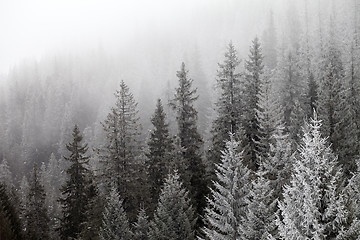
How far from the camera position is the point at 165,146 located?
30141mm

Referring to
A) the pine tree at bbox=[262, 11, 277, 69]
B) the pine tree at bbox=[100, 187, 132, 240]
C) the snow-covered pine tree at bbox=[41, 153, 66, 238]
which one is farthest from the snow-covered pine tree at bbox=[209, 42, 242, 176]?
the pine tree at bbox=[262, 11, 277, 69]

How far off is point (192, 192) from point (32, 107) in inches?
5329

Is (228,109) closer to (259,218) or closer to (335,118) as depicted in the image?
(335,118)

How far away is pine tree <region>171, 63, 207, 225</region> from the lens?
28.0m

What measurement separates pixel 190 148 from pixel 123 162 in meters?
5.98

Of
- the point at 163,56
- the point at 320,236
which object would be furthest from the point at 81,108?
the point at 320,236

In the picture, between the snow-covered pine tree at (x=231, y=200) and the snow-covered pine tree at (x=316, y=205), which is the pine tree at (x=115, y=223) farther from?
the snow-covered pine tree at (x=316, y=205)

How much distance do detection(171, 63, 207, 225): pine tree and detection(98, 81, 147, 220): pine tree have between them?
3.77 meters

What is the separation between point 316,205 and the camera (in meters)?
11.0

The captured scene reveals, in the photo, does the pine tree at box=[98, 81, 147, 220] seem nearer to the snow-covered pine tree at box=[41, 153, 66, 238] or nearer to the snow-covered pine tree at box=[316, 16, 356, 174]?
the snow-covered pine tree at box=[316, 16, 356, 174]

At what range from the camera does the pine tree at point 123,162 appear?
26.5 meters

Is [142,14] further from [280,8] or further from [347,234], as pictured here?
[347,234]

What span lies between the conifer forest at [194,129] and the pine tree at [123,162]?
12 cm

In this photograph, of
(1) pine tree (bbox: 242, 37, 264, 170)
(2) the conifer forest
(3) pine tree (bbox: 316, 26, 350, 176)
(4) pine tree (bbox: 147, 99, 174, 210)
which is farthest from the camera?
(1) pine tree (bbox: 242, 37, 264, 170)
